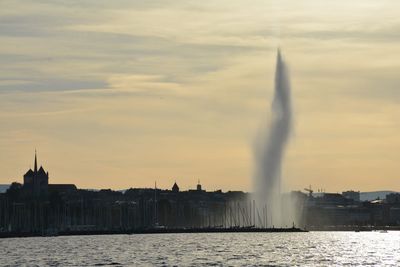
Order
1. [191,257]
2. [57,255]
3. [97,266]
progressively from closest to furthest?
[97,266]
[191,257]
[57,255]

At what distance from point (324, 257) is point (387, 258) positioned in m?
6.06

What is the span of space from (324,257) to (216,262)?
53.9 feet

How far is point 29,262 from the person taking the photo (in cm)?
9450

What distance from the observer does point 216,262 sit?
92.0 metres

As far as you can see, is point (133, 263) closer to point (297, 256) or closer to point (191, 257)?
point (191, 257)

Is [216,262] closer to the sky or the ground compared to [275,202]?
closer to the ground

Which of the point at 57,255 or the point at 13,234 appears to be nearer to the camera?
the point at 57,255

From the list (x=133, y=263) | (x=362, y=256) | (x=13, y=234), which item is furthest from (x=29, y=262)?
(x=13, y=234)

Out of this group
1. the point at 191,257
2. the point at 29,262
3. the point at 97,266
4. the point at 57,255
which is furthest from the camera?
the point at 57,255

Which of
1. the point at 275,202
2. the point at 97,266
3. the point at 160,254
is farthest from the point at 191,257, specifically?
the point at 275,202

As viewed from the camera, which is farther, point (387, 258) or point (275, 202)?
point (275, 202)

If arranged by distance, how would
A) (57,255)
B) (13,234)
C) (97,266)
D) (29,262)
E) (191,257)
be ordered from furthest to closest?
(13,234)
(57,255)
(191,257)
(29,262)
(97,266)

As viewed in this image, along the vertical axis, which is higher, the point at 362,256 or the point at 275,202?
the point at 275,202

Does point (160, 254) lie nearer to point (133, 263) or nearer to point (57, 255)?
point (57, 255)
